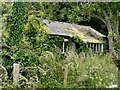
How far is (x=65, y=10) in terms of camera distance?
2521 mm

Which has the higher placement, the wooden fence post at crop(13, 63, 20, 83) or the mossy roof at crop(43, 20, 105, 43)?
the mossy roof at crop(43, 20, 105, 43)

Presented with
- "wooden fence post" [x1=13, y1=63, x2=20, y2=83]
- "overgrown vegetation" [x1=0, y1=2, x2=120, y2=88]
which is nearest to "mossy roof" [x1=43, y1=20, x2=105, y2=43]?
"overgrown vegetation" [x1=0, y1=2, x2=120, y2=88]

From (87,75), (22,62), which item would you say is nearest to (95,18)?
(87,75)

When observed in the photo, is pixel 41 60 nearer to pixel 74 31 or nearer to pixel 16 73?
pixel 16 73

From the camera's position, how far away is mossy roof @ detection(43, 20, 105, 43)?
102 inches

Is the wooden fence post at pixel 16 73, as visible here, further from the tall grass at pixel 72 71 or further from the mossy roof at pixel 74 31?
the mossy roof at pixel 74 31

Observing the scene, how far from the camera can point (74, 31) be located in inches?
103

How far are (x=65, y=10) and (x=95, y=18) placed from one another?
8.5 inches

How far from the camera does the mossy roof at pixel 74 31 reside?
2.58 meters

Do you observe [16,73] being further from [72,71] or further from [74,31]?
[74,31]

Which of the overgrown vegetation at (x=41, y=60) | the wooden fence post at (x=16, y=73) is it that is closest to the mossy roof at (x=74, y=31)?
the overgrown vegetation at (x=41, y=60)

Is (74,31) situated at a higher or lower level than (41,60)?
higher

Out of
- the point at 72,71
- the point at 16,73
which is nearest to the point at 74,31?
the point at 72,71

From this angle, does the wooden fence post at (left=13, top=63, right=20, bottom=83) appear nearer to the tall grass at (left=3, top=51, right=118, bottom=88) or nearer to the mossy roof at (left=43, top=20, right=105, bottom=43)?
the tall grass at (left=3, top=51, right=118, bottom=88)
